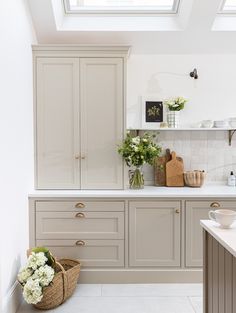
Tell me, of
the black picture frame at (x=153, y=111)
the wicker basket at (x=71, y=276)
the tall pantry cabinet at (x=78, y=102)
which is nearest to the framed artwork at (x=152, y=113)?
the black picture frame at (x=153, y=111)

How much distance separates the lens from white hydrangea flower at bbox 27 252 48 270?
253 cm

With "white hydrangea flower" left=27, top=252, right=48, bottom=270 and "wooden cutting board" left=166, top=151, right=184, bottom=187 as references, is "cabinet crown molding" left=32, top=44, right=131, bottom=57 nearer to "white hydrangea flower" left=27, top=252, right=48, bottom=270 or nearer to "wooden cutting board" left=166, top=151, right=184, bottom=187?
"wooden cutting board" left=166, top=151, right=184, bottom=187

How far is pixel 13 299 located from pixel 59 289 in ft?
1.16

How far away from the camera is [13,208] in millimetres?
2588

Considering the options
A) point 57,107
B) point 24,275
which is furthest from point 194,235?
point 57,107

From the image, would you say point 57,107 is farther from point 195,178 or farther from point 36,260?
point 195,178

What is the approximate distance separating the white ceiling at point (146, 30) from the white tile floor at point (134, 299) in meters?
2.40

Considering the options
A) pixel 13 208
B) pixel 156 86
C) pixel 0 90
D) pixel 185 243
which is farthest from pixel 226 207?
pixel 0 90

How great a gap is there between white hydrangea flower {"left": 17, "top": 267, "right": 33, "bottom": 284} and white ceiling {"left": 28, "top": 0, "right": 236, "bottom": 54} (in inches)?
88.3

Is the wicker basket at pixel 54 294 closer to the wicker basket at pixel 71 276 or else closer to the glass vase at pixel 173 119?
the wicker basket at pixel 71 276

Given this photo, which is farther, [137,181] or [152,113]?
[152,113]

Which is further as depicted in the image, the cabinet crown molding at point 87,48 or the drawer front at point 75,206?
the cabinet crown molding at point 87,48

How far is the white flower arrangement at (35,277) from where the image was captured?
244 centimetres

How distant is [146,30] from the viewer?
331 centimetres
